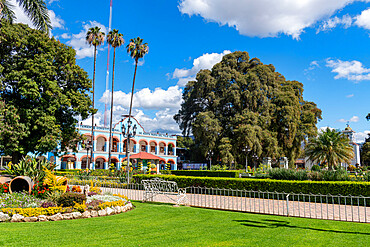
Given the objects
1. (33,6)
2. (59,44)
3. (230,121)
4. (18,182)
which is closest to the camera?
(18,182)

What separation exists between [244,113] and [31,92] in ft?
77.2

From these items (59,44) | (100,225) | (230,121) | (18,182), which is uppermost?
(59,44)

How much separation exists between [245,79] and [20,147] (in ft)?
87.9

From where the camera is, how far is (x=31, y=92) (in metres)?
19.0

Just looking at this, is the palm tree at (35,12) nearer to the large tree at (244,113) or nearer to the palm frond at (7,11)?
the palm frond at (7,11)

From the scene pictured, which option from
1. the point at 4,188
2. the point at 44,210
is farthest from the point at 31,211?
the point at 4,188

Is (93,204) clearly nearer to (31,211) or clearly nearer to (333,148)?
(31,211)

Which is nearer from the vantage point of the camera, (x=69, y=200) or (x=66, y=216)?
(x=66, y=216)

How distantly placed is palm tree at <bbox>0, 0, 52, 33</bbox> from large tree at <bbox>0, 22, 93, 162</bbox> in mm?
5511

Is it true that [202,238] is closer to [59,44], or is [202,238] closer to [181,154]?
[59,44]

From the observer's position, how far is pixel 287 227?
266 inches

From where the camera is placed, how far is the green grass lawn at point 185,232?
5.27m

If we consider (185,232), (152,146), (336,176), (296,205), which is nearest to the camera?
(185,232)

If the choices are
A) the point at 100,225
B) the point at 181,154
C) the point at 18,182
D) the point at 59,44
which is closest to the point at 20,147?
the point at 59,44
